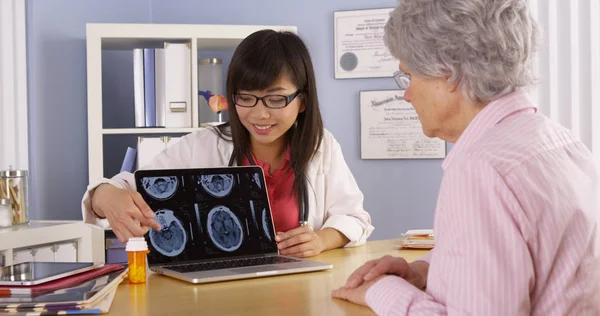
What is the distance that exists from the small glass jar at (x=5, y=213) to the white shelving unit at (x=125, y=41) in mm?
712

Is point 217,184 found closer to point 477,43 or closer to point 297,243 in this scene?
point 297,243

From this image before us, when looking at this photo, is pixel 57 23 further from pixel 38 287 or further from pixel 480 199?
pixel 480 199

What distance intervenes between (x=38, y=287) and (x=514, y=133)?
2.65ft

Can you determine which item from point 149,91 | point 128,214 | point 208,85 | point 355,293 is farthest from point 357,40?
point 355,293

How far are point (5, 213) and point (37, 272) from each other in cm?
130

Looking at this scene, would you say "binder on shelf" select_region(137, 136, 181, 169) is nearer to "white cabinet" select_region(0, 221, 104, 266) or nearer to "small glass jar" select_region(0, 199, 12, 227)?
"white cabinet" select_region(0, 221, 104, 266)

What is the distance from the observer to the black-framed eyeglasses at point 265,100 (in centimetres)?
194

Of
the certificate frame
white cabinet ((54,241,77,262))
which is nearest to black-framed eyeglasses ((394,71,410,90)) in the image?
white cabinet ((54,241,77,262))

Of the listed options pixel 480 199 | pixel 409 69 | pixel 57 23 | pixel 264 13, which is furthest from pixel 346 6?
pixel 480 199

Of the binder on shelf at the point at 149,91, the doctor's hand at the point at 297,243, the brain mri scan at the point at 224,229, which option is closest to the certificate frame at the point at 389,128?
the binder on shelf at the point at 149,91

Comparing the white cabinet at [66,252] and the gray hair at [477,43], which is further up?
the gray hair at [477,43]

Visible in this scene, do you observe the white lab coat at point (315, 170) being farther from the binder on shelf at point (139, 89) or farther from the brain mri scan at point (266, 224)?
the binder on shelf at point (139, 89)

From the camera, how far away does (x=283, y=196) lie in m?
2.03

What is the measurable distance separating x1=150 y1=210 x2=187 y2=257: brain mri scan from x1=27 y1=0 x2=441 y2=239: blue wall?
198 centimetres
